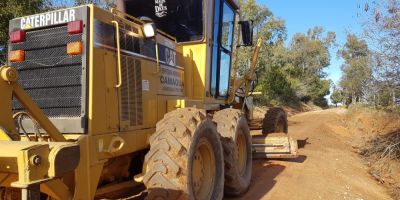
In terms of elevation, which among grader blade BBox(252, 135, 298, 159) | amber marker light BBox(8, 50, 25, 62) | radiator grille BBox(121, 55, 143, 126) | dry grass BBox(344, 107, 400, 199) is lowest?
dry grass BBox(344, 107, 400, 199)

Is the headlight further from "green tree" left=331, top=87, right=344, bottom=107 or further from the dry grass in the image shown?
"green tree" left=331, top=87, right=344, bottom=107

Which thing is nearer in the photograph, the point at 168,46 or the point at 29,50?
the point at 29,50

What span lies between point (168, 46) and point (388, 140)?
8.13 metres

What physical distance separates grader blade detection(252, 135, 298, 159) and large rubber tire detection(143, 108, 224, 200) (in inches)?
149

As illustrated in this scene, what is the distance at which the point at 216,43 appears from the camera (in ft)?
23.4

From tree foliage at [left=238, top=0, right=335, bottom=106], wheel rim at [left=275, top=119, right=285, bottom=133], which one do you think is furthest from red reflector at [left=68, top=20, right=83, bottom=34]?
tree foliage at [left=238, top=0, right=335, bottom=106]

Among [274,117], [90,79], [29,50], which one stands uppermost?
[29,50]

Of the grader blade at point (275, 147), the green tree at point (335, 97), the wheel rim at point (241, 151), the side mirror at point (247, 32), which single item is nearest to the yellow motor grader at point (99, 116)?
the wheel rim at point (241, 151)

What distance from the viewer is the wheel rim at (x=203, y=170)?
16.0ft

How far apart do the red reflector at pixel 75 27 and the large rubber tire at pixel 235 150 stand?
8.61 ft

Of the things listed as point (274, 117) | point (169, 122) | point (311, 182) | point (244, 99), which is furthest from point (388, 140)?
point (169, 122)

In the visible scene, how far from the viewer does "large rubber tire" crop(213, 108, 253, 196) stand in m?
5.86

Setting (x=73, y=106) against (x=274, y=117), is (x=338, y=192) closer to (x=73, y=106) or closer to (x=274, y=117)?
(x=274, y=117)

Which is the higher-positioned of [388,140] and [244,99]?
[244,99]
